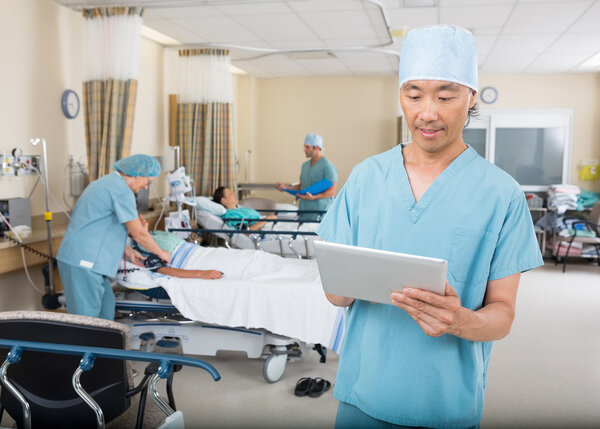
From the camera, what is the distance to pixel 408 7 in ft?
14.6

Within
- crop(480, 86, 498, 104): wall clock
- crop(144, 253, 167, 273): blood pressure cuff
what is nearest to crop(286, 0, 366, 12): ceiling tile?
crop(144, 253, 167, 273): blood pressure cuff

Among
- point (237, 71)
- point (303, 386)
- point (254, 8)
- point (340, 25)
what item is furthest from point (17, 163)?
point (237, 71)

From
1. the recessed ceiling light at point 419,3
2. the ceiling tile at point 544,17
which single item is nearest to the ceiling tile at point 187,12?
the recessed ceiling light at point 419,3

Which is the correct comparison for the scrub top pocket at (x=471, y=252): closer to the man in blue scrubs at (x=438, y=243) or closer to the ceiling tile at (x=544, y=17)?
the man in blue scrubs at (x=438, y=243)

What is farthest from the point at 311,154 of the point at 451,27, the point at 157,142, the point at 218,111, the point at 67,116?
the point at 451,27

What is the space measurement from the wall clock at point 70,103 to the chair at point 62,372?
2973 mm

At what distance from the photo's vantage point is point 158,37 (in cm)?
586

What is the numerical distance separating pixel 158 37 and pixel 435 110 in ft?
17.2

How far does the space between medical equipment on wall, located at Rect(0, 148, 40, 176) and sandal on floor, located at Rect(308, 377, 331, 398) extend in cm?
243

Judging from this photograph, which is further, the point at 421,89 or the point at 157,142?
the point at 157,142

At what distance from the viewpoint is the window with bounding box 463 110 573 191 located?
795cm

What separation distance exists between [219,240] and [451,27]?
437 centimetres

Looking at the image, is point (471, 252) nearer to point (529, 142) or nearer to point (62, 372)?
point (62, 372)

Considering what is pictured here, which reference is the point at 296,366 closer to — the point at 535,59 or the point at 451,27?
the point at 451,27
